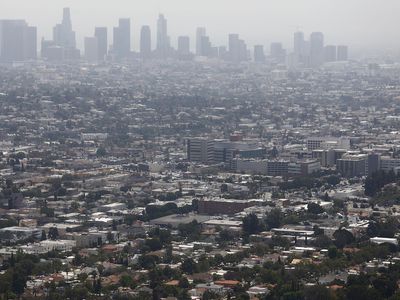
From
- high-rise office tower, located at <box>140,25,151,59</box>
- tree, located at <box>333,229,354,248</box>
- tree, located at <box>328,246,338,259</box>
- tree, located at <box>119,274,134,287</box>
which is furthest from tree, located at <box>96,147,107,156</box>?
high-rise office tower, located at <box>140,25,151,59</box>

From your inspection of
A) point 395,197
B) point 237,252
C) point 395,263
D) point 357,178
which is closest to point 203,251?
point 237,252

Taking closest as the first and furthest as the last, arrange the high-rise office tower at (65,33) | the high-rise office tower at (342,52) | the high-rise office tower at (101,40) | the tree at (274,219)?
1. the tree at (274,219)
2. the high-rise office tower at (101,40)
3. the high-rise office tower at (342,52)
4. the high-rise office tower at (65,33)

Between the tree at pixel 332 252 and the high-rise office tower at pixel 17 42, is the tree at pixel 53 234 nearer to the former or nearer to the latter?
the tree at pixel 332 252

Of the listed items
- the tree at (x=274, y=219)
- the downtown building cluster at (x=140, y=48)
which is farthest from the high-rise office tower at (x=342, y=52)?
the tree at (x=274, y=219)

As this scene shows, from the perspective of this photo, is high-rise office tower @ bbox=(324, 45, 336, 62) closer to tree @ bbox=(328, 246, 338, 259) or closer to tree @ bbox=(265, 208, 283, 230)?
tree @ bbox=(265, 208, 283, 230)

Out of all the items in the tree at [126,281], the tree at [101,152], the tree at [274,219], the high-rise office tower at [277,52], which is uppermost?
the high-rise office tower at [277,52]

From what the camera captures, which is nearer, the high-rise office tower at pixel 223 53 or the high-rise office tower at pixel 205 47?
the high-rise office tower at pixel 223 53

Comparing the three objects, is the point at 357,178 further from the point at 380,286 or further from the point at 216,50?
the point at 216,50
